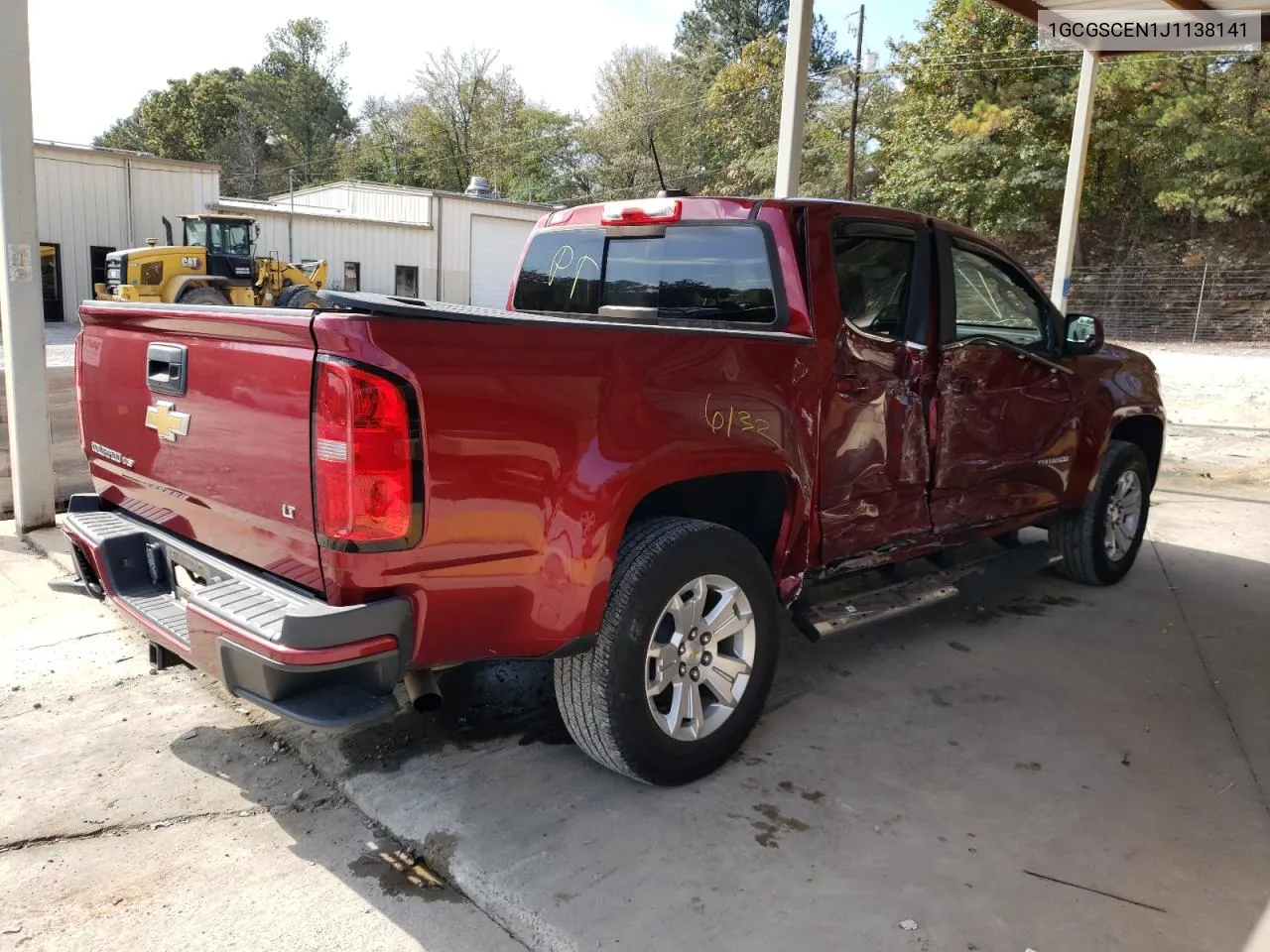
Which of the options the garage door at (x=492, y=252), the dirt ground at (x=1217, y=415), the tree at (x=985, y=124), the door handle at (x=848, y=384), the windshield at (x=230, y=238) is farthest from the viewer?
the garage door at (x=492, y=252)

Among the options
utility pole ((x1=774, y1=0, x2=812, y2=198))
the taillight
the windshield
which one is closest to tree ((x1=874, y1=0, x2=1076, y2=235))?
the windshield

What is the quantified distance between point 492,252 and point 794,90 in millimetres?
28537

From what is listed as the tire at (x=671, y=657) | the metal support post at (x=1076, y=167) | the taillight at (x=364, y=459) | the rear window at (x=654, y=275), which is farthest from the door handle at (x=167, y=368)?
the metal support post at (x=1076, y=167)

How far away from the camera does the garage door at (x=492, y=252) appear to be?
33.9 m

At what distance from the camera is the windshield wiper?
4309 mm

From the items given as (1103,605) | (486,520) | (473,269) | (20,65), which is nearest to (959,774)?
(486,520)

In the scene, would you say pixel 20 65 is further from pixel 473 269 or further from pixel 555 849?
pixel 473 269

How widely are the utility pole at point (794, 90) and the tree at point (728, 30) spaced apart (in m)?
50.3

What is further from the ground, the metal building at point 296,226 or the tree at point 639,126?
the tree at point 639,126

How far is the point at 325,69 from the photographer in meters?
64.4

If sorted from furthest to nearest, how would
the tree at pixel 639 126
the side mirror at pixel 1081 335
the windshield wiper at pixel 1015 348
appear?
the tree at pixel 639 126 < the side mirror at pixel 1081 335 < the windshield wiper at pixel 1015 348

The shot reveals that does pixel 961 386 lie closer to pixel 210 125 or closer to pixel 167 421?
pixel 167 421

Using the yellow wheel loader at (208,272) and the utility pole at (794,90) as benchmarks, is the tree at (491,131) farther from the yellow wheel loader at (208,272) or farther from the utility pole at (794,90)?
the utility pole at (794,90)

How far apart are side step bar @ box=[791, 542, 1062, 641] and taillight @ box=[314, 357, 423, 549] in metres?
1.91
